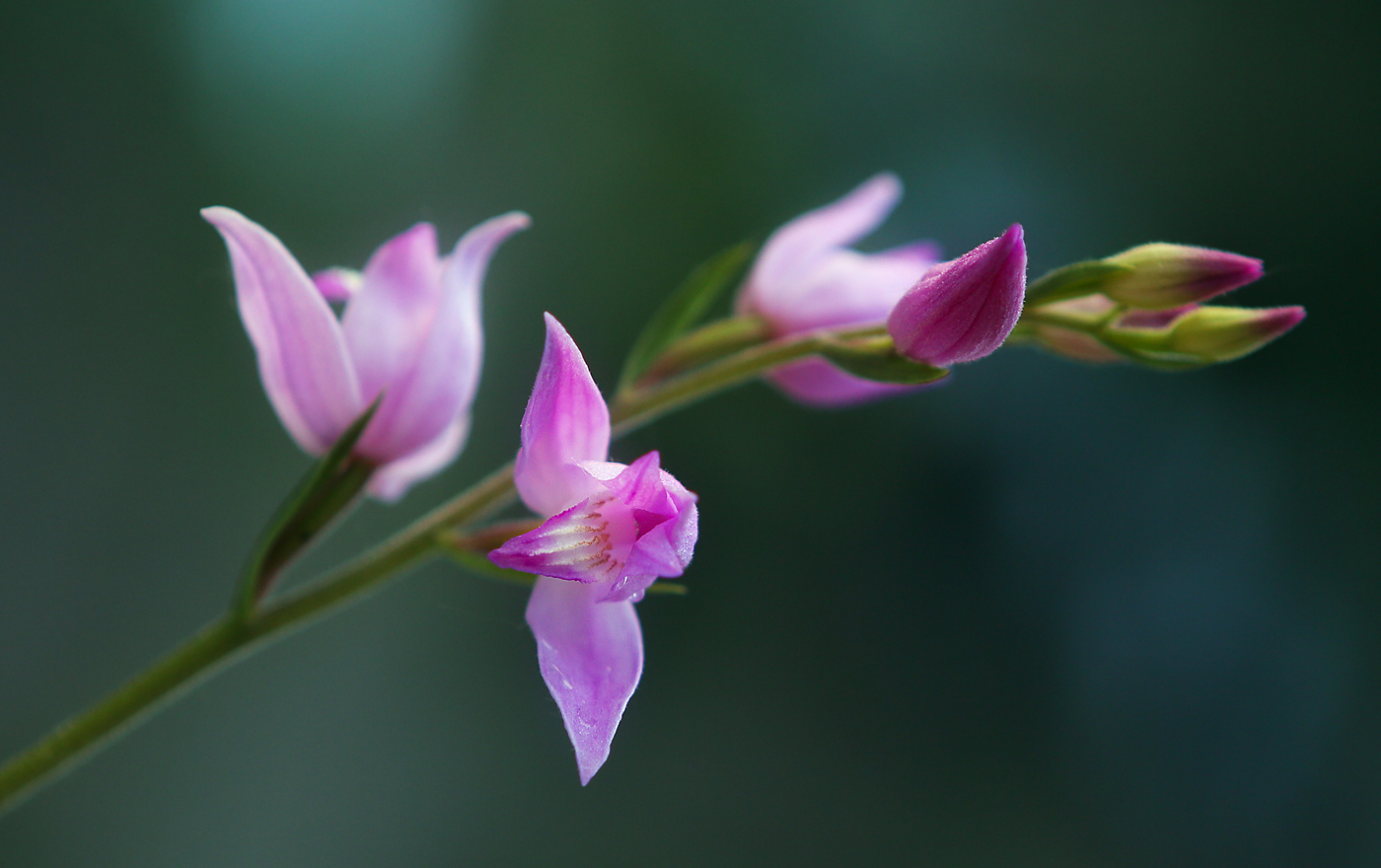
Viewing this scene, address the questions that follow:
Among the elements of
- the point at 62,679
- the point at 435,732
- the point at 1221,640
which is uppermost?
the point at 62,679

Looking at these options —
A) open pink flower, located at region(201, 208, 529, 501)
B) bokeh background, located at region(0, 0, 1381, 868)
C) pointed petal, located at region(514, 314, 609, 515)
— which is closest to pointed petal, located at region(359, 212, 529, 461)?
open pink flower, located at region(201, 208, 529, 501)

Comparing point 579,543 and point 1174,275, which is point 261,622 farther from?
point 1174,275

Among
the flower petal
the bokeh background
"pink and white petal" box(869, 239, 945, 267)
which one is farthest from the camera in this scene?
the bokeh background

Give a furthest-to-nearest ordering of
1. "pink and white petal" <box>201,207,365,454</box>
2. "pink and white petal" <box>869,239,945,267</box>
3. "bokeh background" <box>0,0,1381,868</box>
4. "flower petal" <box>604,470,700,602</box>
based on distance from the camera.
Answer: "bokeh background" <box>0,0,1381,868</box> < "pink and white petal" <box>869,239,945,267</box> < "pink and white petal" <box>201,207,365,454</box> < "flower petal" <box>604,470,700,602</box>

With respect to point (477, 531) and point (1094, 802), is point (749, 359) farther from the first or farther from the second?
point (1094, 802)

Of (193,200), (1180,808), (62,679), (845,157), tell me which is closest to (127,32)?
(193,200)

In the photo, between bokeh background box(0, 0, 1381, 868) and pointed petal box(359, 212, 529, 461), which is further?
bokeh background box(0, 0, 1381, 868)

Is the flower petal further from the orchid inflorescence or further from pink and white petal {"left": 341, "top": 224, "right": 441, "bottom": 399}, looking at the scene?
pink and white petal {"left": 341, "top": 224, "right": 441, "bottom": 399}
